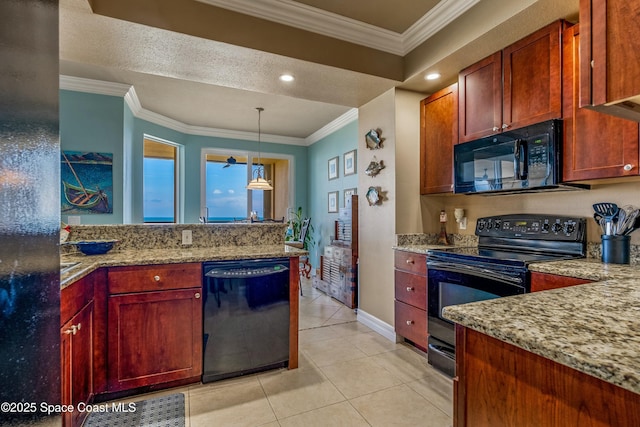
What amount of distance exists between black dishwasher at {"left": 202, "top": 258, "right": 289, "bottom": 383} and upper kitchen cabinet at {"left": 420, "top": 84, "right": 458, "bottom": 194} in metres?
1.57

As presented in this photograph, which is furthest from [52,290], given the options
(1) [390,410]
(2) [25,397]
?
(1) [390,410]

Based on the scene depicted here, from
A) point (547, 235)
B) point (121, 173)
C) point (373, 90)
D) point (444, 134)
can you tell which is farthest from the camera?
point (121, 173)

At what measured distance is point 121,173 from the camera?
3836 mm

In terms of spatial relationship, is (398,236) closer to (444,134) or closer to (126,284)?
(444,134)

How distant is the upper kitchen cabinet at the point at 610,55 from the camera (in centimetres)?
83

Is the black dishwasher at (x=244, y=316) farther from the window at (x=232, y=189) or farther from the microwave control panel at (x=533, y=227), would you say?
the window at (x=232, y=189)

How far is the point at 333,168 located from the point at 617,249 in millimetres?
4113

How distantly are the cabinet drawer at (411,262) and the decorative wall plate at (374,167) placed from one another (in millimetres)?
855

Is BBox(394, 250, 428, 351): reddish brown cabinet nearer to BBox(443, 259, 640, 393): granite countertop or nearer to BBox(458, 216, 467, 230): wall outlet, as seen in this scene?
BBox(458, 216, 467, 230): wall outlet

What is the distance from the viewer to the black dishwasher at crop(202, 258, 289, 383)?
2180mm

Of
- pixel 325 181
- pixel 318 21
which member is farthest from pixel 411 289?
pixel 325 181

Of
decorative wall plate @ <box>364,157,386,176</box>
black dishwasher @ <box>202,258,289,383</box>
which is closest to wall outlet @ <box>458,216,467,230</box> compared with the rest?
decorative wall plate @ <box>364,157,386,176</box>

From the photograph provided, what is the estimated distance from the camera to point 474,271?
7.11 feet

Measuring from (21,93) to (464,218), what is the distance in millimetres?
3101
